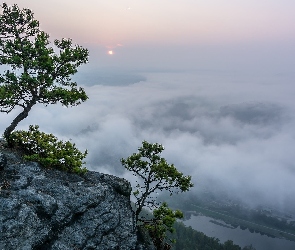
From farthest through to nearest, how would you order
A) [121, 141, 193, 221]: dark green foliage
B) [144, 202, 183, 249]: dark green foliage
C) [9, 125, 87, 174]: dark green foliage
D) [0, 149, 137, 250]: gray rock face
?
[121, 141, 193, 221]: dark green foliage
[144, 202, 183, 249]: dark green foliage
[9, 125, 87, 174]: dark green foliage
[0, 149, 137, 250]: gray rock face

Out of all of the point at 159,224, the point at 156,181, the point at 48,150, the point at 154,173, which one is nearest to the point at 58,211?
the point at 48,150

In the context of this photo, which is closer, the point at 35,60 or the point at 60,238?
the point at 60,238

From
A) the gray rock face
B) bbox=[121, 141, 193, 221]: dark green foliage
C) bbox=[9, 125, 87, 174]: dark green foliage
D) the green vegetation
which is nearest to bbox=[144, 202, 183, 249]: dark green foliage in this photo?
the green vegetation

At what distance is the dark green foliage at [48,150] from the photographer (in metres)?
25.4

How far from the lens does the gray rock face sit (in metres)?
18.2

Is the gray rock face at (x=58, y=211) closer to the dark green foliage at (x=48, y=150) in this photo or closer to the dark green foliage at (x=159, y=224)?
the dark green foliage at (x=48, y=150)

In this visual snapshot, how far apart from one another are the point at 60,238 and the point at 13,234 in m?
3.61

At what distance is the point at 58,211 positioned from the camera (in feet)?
68.6

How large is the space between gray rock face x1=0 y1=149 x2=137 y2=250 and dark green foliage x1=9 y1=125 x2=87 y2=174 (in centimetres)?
83

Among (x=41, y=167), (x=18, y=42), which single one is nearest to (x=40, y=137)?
(x=41, y=167)

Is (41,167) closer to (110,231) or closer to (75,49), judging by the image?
(110,231)

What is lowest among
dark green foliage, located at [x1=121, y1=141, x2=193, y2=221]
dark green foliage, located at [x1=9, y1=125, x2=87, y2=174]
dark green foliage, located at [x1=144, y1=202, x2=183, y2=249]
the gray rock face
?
the gray rock face

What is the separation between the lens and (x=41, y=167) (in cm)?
2494

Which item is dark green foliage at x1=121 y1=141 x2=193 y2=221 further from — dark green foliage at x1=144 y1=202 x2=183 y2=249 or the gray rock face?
the gray rock face
